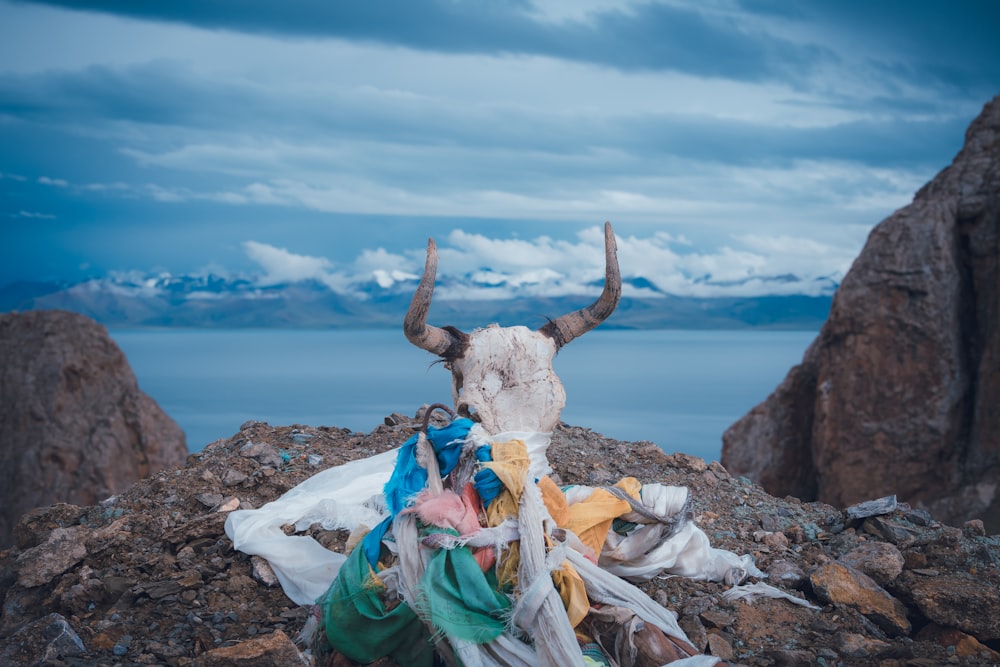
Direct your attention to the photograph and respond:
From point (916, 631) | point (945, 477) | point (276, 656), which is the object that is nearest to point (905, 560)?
point (916, 631)

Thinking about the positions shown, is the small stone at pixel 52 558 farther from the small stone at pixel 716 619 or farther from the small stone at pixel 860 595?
the small stone at pixel 860 595

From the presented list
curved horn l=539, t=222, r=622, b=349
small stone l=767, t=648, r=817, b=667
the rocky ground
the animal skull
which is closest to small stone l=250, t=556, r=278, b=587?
the rocky ground

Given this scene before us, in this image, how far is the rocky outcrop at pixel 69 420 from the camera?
14.1 m

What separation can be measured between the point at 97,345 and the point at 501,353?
11.9 metres

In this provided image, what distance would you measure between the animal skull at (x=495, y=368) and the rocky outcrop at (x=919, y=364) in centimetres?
971

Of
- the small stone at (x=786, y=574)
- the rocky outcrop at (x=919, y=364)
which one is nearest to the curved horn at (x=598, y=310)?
the small stone at (x=786, y=574)

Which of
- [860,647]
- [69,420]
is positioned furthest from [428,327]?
[69,420]

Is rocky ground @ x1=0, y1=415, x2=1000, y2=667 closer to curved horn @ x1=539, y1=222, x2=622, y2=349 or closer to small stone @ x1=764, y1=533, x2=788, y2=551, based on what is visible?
small stone @ x1=764, y1=533, x2=788, y2=551

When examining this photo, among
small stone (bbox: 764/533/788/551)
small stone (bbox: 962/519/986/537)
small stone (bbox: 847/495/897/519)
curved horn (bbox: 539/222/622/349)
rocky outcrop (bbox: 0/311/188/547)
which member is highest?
curved horn (bbox: 539/222/622/349)

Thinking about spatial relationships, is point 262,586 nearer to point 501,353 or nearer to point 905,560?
point 501,353

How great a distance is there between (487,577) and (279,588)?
71.7 inches

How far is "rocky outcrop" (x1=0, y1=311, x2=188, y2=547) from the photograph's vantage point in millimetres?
14141

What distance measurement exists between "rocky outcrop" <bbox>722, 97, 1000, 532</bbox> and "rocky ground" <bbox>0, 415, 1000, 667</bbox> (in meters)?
6.76

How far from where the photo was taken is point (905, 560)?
20.7ft
